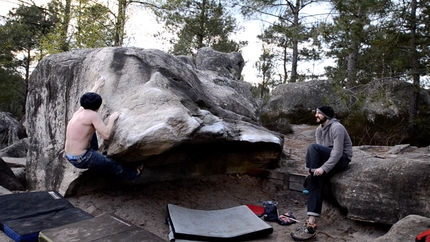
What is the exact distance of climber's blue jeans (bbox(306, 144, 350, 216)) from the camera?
4.63 metres

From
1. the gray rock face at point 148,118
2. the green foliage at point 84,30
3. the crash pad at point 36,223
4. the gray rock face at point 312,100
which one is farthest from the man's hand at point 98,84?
the green foliage at point 84,30

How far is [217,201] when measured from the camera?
591cm

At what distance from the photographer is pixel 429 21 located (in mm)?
7520

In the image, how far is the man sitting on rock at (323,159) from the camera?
15.1 feet

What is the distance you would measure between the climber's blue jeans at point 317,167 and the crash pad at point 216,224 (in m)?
0.64

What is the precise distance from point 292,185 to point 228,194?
47.5 inches

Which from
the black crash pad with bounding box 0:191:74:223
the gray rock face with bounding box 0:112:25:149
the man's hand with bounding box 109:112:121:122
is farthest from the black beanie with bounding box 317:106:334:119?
the gray rock face with bounding box 0:112:25:149

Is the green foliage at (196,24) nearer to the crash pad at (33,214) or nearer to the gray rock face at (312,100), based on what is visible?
the gray rock face at (312,100)

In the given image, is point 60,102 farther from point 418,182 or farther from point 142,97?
point 418,182

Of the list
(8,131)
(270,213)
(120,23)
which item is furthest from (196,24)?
(270,213)

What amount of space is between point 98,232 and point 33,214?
1.19 meters

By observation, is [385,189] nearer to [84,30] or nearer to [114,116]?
[114,116]

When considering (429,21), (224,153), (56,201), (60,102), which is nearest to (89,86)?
(60,102)

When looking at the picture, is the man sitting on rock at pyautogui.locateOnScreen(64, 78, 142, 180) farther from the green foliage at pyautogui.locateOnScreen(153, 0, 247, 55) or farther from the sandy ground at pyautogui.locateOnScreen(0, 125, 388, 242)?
the green foliage at pyautogui.locateOnScreen(153, 0, 247, 55)
